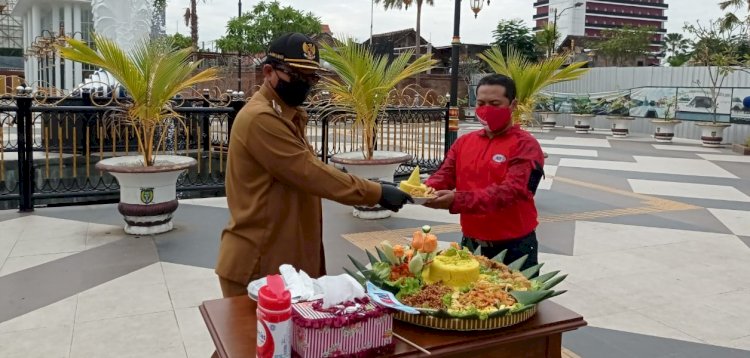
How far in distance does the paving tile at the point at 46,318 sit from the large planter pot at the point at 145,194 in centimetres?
201

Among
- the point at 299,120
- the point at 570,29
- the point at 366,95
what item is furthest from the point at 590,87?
the point at 570,29

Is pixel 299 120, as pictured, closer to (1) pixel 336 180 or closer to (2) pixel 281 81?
(2) pixel 281 81

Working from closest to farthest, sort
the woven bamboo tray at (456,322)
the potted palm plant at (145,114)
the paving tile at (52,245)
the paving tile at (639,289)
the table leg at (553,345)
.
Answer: the woven bamboo tray at (456,322) → the table leg at (553,345) → the paving tile at (639,289) → the paving tile at (52,245) → the potted palm plant at (145,114)

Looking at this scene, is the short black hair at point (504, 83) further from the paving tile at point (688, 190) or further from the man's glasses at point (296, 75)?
the paving tile at point (688, 190)

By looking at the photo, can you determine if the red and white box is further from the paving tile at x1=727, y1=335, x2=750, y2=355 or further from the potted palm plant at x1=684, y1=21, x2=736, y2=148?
the potted palm plant at x1=684, y1=21, x2=736, y2=148

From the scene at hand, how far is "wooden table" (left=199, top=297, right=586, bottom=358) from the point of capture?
69.3 inches

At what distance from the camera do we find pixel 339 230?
6.61 metres

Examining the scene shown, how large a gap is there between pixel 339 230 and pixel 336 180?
4.51 m

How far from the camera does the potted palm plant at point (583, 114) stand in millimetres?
22984

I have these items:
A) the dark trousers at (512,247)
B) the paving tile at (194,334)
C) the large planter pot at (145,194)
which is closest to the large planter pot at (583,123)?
the large planter pot at (145,194)

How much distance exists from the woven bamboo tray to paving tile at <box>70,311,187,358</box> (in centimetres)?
199

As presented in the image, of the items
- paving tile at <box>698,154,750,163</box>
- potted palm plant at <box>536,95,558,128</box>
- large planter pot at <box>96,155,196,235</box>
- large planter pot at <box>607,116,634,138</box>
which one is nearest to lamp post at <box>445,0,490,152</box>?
large planter pot at <box>96,155,196,235</box>

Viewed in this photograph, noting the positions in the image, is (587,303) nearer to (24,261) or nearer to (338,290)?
(338,290)

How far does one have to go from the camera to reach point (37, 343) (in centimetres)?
355
